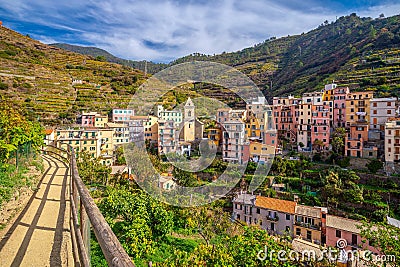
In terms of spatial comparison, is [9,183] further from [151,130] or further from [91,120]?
[91,120]

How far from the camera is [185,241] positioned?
9344 millimetres

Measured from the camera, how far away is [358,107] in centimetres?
2008

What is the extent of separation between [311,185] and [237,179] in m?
4.67

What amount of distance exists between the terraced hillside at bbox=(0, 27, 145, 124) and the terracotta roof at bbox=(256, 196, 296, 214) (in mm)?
20163

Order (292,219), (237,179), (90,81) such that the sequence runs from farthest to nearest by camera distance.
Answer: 1. (90,81)
2. (237,179)
3. (292,219)

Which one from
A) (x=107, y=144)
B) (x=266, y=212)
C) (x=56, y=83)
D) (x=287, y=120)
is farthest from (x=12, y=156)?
(x=56, y=83)

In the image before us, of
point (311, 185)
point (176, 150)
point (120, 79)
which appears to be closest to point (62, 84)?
point (120, 79)

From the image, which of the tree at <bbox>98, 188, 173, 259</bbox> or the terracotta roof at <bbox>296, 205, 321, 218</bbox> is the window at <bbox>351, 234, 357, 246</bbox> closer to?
the terracotta roof at <bbox>296, 205, 321, 218</bbox>

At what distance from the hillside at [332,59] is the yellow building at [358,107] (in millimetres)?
4257

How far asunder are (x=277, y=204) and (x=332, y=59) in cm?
3928

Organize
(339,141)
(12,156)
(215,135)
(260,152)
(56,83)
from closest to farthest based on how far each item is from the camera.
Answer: (12,156) → (339,141) → (260,152) → (215,135) → (56,83)

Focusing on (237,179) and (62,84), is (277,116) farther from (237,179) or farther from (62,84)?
(62,84)

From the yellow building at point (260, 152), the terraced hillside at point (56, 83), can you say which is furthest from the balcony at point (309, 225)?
the terraced hillside at point (56, 83)

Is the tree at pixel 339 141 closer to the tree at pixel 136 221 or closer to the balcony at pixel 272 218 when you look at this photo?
the balcony at pixel 272 218
